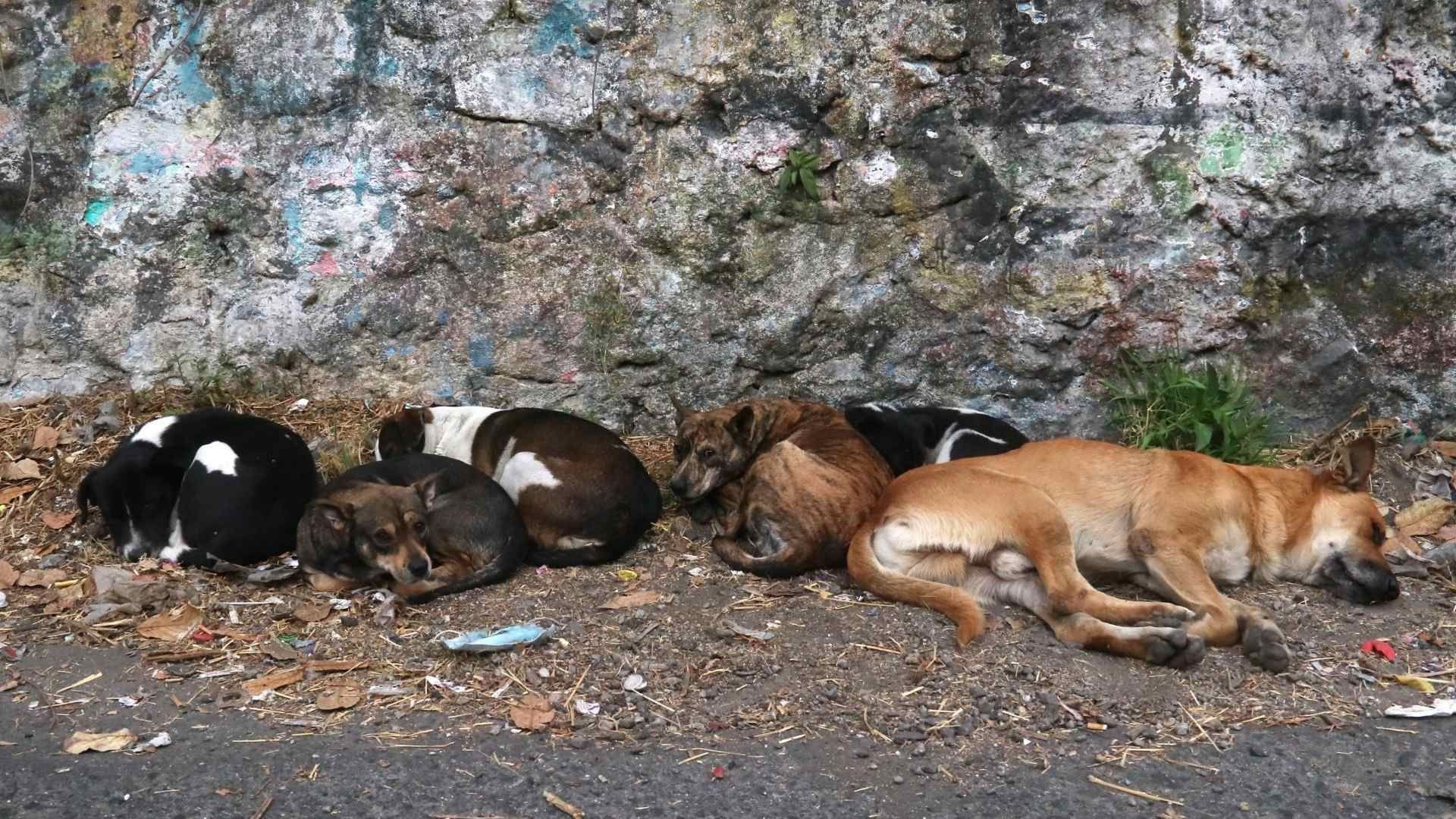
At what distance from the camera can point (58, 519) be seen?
7117 millimetres

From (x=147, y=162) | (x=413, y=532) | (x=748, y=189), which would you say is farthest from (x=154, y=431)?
(x=748, y=189)

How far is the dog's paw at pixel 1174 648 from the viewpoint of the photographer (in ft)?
18.2

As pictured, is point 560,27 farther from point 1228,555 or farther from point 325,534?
point 1228,555

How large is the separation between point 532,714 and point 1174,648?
265 centimetres

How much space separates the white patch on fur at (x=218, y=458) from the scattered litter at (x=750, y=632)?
2.69m

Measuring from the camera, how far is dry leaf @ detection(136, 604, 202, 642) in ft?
19.3

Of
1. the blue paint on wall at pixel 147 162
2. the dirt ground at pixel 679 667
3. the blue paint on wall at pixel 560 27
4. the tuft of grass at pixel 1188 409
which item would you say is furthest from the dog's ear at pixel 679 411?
the blue paint on wall at pixel 147 162

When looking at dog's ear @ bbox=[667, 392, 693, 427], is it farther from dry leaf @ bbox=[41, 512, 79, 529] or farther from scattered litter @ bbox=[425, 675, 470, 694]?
dry leaf @ bbox=[41, 512, 79, 529]

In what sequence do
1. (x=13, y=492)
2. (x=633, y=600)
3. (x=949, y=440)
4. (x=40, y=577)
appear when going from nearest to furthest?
(x=633, y=600), (x=40, y=577), (x=13, y=492), (x=949, y=440)

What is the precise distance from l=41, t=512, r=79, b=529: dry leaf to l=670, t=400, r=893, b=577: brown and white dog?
127 inches

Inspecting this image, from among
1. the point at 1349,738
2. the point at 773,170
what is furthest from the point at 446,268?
the point at 1349,738

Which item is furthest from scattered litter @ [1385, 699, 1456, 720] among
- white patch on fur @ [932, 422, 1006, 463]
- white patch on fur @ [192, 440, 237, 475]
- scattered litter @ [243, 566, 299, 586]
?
white patch on fur @ [192, 440, 237, 475]

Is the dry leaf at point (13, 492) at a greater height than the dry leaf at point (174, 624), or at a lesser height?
greater

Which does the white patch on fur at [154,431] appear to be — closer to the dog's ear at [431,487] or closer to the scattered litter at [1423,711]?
the dog's ear at [431,487]
